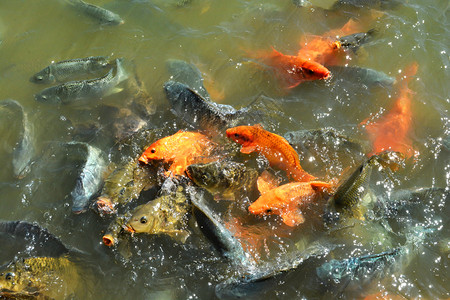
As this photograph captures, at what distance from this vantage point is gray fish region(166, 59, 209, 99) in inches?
217

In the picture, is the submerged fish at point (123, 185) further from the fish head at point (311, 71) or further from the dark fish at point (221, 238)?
the fish head at point (311, 71)

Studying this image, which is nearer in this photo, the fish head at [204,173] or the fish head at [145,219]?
the fish head at [145,219]

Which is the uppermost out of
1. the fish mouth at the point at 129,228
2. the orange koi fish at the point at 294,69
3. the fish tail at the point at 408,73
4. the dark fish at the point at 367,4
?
the dark fish at the point at 367,4

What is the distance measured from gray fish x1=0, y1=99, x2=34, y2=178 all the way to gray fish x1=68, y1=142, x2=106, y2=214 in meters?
0.84

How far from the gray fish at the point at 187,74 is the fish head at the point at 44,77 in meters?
1.78

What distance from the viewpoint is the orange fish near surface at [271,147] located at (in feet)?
14.0

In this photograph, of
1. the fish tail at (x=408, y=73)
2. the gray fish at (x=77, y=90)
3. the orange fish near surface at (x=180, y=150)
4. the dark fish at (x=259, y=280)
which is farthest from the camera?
the fish tail at (x=408, y=73)

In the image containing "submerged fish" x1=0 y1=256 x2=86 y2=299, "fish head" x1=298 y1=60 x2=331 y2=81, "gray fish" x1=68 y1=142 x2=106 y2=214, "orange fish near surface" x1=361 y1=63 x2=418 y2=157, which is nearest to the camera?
"submerged fish" x1=0 y1=256 x2=86 y2=299

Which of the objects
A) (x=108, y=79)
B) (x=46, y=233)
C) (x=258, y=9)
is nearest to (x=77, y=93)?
(x=108, y=79)

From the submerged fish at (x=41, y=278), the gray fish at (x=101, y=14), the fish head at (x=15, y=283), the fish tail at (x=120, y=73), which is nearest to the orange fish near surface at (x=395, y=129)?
the fish tail at (x=120, y=73)

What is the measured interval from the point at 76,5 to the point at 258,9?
3.28 metres

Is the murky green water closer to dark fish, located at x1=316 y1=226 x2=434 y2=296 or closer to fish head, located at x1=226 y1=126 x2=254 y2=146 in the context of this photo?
dark fish, located at x1=316 y1=226 x2=434 y2=296

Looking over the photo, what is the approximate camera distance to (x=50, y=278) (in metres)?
3.79

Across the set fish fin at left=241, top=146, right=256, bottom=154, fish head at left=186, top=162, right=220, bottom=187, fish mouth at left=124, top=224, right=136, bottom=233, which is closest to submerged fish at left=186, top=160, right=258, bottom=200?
fish head at left=186, top=162, right=220, bottom=187
